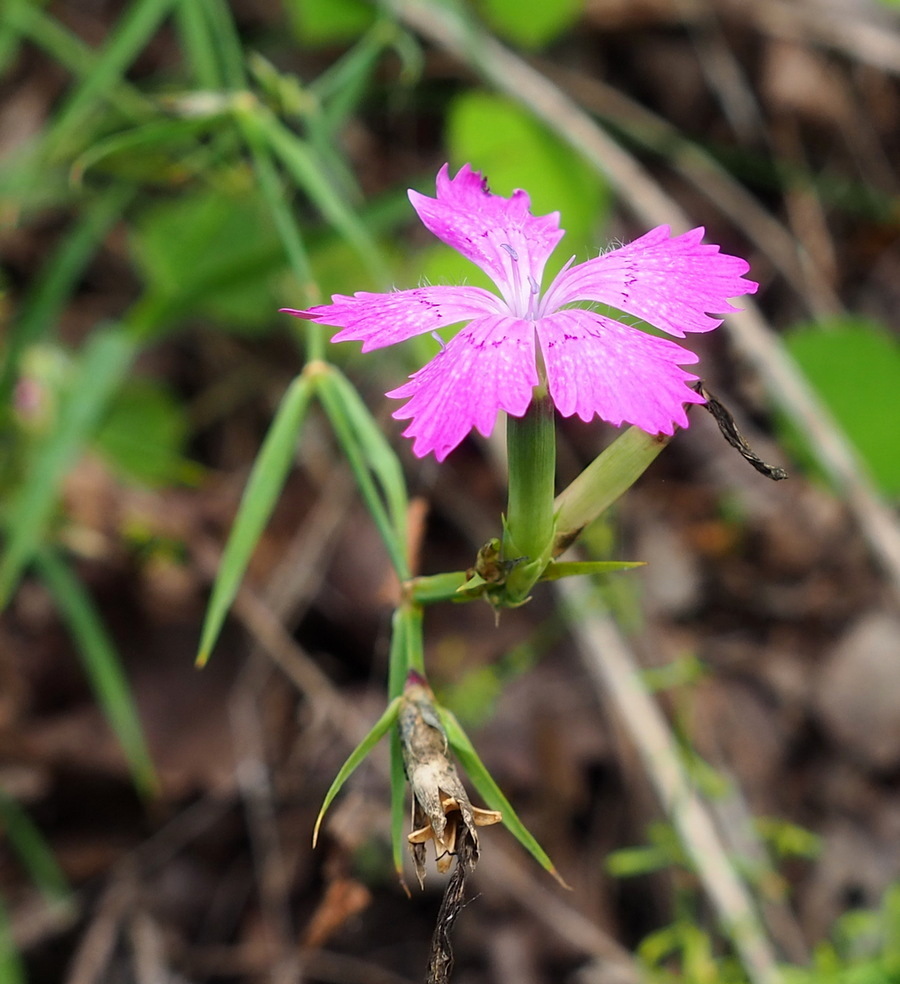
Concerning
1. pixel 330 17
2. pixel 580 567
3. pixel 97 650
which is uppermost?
pixel 330 17

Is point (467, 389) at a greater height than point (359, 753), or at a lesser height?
greater

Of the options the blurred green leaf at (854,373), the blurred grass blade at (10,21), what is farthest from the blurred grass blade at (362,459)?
the blurred green leaf at (854,373)

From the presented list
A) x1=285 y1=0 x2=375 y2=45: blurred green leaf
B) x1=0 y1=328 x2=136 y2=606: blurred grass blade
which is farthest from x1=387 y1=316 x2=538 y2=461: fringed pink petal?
x1=285 y1=0 x2=375 y2=45: blurred green leaf

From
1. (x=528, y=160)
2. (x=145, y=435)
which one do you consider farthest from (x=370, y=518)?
(x=528, y=160)

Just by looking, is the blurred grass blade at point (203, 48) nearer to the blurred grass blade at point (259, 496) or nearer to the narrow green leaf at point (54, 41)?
the narrow green leaf at point (54, 41)

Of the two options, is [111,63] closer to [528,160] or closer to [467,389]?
[528,160]

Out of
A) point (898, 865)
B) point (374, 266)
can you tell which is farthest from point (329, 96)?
point (898, 865)
